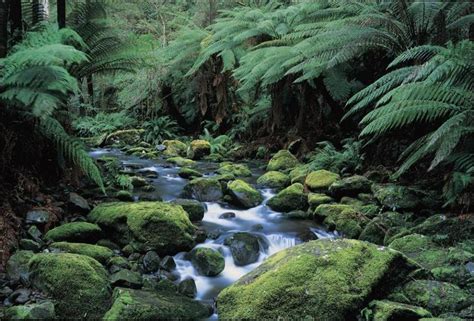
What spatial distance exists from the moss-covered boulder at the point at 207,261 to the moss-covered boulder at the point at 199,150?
17.8 ft

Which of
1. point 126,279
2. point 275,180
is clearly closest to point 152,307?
point 126,279

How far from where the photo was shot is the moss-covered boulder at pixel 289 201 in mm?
5676

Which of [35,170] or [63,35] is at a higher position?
[63,35]

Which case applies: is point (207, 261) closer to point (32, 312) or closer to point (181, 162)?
point (32, 312)

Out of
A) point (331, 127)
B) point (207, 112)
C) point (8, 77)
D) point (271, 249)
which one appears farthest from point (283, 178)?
point (207, 112)

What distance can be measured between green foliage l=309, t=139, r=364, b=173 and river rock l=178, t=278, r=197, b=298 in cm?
318

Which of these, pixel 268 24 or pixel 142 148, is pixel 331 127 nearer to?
pixel 268 24

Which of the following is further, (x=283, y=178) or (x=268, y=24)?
(x=268, y=24)

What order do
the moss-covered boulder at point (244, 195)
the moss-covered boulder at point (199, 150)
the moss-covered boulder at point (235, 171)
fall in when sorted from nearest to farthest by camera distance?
the moss-covered boulder at point (244, 195) < the moss-covered boulder at point (235, 171) < the moss-covered boulder at point (199, 150)

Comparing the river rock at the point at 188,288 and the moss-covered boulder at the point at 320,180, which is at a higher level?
the moss-covered boulder at the point at 320,180

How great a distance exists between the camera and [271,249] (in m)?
4.70

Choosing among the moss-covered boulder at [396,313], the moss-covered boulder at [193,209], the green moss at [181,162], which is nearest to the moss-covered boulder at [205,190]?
the moss-covered boulder at [193,209]

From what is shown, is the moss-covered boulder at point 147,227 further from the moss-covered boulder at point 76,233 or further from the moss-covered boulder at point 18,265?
the moss-covered boulder at point 18,265

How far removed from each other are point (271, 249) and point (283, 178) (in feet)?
7.34
